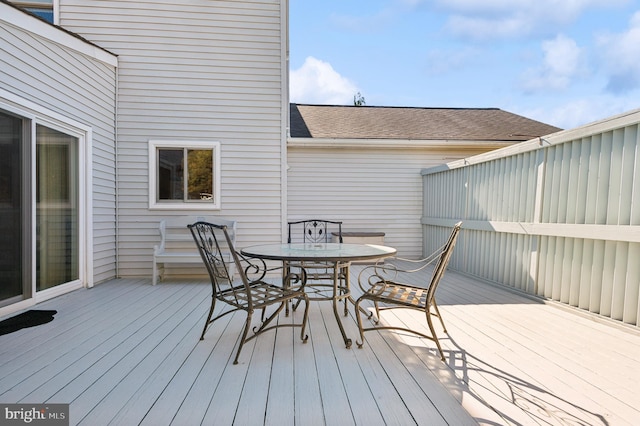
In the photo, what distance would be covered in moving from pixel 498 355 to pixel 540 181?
2521 mm

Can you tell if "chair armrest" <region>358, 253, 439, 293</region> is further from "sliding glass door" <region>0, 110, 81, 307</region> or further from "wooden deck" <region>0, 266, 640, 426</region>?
"sliding glass door" <region>0, 110, 81, 307</region>

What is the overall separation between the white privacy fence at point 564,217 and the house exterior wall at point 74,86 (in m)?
5.63

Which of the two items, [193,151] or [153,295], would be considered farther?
[193,151]

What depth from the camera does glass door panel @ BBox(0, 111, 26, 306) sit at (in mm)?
3240

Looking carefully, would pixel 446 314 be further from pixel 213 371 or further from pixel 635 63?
pixel 635 63

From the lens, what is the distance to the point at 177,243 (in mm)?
5297

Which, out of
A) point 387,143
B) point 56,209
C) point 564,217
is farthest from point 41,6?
point 564,217

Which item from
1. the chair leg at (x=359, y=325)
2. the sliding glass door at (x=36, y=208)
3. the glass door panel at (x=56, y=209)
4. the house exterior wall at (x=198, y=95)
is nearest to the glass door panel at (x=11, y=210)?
the sliding glass door at (x=36, y=208)

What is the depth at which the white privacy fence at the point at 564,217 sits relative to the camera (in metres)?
3.05

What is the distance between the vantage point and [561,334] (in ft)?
9.66

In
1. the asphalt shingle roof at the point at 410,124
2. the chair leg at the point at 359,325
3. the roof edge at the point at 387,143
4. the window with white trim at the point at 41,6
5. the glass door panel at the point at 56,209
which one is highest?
the window with white trim at the point at 41,6

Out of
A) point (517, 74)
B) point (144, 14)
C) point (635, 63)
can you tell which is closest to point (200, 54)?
point (144, 14)

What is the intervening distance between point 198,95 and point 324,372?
4.66 m

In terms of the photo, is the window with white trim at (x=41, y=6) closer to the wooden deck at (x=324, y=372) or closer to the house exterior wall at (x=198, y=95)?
the house exterior wall at (x=198, y=95)
